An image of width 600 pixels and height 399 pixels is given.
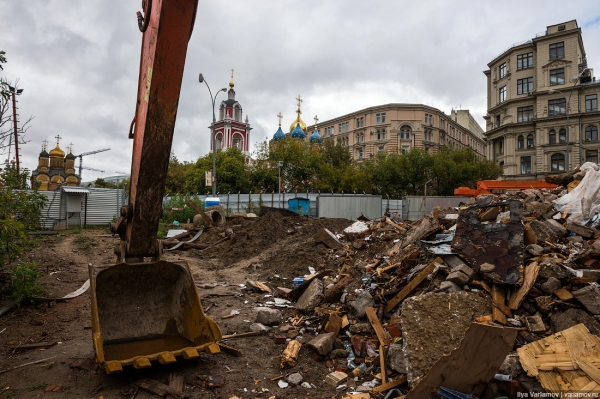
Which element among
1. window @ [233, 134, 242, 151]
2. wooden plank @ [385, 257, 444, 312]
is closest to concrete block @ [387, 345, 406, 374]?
wooden plank @ [385, 257, 444, 312]

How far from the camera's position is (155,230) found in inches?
157

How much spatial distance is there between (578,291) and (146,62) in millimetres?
5373

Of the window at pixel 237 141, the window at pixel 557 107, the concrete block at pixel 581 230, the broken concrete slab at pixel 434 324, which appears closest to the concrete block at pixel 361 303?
the broken concrete slab at pixel 434 324

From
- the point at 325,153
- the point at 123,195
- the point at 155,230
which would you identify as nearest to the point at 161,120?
the point at 155,230

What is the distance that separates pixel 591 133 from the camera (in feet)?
134

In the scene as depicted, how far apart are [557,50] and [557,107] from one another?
246 inches

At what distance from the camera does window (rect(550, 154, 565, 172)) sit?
4062 cm

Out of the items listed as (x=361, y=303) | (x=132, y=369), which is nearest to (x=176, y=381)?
(x=132, y=369)

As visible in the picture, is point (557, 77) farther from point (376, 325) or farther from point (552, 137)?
point (376, 325)

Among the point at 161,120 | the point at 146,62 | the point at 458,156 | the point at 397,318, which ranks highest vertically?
the point at 458,156

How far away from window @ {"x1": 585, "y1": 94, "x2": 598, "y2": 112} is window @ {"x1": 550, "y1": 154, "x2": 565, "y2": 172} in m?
6.11

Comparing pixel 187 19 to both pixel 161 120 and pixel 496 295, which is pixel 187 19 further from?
pixel 496 295

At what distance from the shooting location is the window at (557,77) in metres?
40.5

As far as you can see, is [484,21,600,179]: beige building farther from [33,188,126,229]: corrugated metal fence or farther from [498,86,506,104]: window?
[33,188,126,229]: corrugated metal fence
